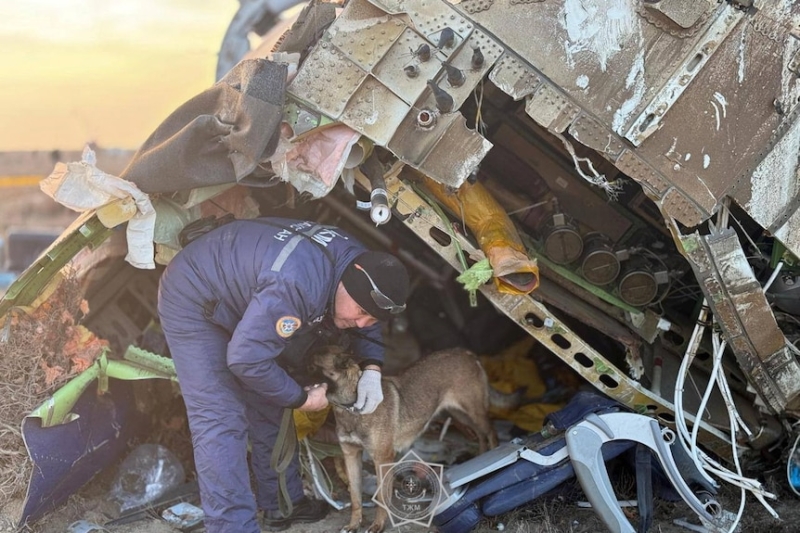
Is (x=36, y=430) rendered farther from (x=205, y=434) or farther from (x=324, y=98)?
(x=324, y=98)

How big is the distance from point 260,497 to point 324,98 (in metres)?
2.46

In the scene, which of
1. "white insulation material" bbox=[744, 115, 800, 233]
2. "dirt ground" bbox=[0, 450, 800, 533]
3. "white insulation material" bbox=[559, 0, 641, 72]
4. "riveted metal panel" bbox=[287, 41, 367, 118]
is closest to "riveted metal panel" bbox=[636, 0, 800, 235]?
"white insulation material" bbox=[744, 115, 800, 233]

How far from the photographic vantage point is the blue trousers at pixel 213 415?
12.5 ft

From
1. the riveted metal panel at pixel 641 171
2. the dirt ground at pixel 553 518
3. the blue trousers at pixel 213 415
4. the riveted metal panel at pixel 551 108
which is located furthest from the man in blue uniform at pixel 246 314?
the riveted metal panel at pixel 641 171

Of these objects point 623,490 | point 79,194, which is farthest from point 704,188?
point 79,194

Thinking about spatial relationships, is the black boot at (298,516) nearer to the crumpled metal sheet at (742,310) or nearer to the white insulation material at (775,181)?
the crumpled metal sheet at (742,310)

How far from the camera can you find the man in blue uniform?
145 inches

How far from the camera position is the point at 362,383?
4.25m

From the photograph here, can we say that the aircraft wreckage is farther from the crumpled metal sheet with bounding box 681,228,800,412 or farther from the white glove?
the white glove

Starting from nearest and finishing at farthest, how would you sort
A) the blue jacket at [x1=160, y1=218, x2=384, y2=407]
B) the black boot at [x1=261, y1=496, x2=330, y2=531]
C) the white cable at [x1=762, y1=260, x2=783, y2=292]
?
the blue jacket at [x1=160, y1=218, x2=384, y2=407], the white cable at [x1=762, y1=260, x2=783, y2=292], the black boot at [x1=261, y1=496, x2=330, y2=531]

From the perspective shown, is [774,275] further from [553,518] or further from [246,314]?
[246,314]

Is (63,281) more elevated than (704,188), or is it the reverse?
(704,188)
